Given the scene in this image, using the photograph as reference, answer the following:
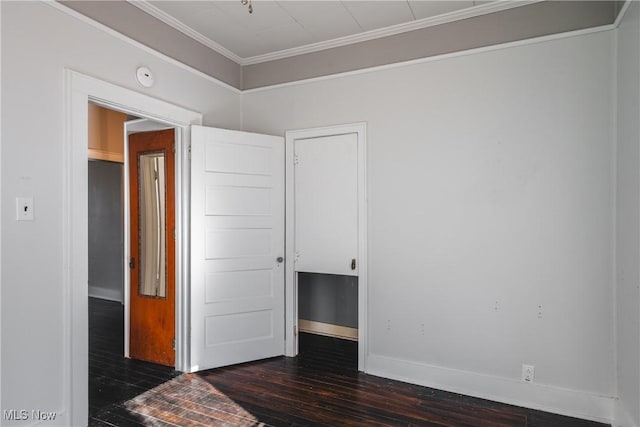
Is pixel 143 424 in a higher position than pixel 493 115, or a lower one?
lower

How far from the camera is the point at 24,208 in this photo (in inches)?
86.4

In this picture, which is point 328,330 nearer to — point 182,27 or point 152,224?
point 152,224

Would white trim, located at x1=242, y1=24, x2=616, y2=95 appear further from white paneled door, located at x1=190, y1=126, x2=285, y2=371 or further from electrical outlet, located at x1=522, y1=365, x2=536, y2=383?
electrical outlet, located at x1=522, y1=365, x2=536, y2=383

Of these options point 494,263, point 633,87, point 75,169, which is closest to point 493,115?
point 633,87

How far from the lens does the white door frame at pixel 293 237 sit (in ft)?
11.1

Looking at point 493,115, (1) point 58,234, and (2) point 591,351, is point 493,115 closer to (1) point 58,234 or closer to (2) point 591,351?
(2) point 591,351

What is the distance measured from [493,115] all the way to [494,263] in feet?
3.65

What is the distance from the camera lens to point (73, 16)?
2.45 meters

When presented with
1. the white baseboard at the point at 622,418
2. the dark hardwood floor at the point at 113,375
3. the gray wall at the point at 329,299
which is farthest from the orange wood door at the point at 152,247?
the white baseboard at the point at 622,418

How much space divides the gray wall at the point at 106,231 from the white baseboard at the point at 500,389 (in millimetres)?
4627

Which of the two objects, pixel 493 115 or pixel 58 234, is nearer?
pixel 58 234

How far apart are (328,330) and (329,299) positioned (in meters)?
0.35

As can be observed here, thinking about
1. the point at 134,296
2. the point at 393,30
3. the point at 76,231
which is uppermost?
the point at 393,30

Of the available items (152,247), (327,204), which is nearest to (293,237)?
(327,204)
